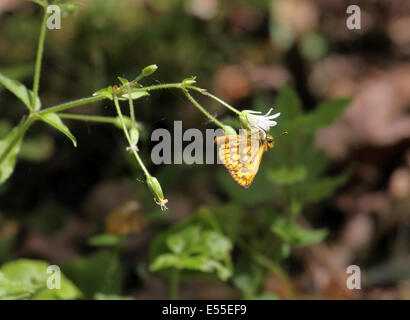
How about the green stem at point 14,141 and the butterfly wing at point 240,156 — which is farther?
the green stem at point 14,141

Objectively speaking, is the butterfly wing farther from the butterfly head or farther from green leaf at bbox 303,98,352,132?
green leaf at bbox 303,98,352,132

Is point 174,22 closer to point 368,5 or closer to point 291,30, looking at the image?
point 291,30

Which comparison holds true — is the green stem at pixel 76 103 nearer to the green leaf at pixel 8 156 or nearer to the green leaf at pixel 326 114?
the green leaf at pixel 8 156

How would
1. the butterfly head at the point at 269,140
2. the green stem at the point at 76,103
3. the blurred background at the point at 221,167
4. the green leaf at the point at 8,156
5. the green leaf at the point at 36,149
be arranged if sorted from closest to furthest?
the green stem at the point at 76,103
the butterfly head at the point at 269,140
the green leaf at the point at 8,156
the blurred background at the point at 221,167
the green leaf at the point at 36,149

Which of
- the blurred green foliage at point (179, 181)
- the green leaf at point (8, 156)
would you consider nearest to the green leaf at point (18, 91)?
the blurred green foliage at point (179, 181)

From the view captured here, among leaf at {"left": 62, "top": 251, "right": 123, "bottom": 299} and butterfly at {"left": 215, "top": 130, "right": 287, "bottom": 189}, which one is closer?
butterfly at {"left": 215, "top": 130, "right": 287, "bottom": 189}

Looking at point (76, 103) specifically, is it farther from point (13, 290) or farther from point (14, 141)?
point (13, 290)

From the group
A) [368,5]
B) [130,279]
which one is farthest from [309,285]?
[368,5]

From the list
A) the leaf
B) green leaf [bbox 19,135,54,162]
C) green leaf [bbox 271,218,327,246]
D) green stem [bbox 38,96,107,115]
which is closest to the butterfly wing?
green stem [bbox 38,96,107,115]
